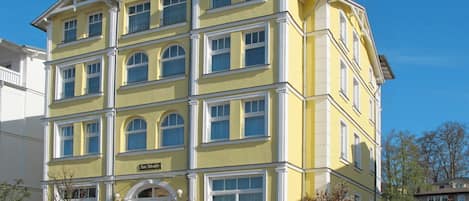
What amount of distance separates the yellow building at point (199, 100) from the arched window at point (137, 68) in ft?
0.17

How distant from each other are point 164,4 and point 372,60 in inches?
545

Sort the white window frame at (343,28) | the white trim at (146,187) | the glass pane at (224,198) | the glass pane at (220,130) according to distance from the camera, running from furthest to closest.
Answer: the white window frame at (343,28)
the white trim at (146,187)
the glass pane at (220,130)
the glass pane at (224,198)

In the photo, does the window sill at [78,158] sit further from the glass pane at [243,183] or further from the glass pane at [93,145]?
the glass pane at [243,183]

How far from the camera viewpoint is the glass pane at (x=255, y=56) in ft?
101

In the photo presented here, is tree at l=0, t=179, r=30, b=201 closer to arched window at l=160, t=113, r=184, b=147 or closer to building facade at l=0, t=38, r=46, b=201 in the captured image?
building facade at l=0, t=38, r=46, b=201

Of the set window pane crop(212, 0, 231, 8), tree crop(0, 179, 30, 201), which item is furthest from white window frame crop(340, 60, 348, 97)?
tree crop(0, 179, 30, 201)

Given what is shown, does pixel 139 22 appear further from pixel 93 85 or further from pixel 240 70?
pixel 240 70

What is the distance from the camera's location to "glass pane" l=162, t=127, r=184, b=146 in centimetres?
3209

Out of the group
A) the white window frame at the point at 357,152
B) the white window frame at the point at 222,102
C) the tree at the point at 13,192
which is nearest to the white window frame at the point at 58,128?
the tree at the point at 13,192

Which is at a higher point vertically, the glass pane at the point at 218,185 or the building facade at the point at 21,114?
the building facade at the point at 21,114

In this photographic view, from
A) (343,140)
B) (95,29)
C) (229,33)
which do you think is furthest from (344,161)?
(95,29)

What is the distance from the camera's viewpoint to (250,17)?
31031mm

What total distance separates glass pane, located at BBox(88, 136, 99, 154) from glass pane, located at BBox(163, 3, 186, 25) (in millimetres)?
5558

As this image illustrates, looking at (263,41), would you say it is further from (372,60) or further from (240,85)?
(372,60)
